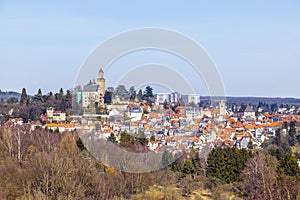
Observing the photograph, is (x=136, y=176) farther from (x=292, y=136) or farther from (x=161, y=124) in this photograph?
(x=292, y=136)

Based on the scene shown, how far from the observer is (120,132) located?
18.5 m

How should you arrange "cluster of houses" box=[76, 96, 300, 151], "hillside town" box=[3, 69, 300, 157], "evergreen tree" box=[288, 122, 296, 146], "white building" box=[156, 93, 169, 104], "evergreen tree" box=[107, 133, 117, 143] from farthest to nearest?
"evergreen tree" box=[288, 122, 296, 146] → "white building" box=[156, 93, 169, 104] → "cluster of houses" box=[76, 96, 300, 151] → "hillside town" box=[3, 69, 300, 157] → "evergreen tree" box=[107, 133, 117, 143]

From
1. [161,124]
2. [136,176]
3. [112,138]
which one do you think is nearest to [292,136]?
[161,124]

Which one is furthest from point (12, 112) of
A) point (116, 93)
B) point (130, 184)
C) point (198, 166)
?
point (130, 184)

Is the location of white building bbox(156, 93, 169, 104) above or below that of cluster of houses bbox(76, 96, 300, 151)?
above

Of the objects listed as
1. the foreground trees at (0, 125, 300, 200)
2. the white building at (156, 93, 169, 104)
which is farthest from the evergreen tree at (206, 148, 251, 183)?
the white building at (156, 93, 169, 104)

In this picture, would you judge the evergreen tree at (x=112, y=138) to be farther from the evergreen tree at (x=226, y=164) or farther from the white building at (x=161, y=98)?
the evergreen tree at (x=226, y=164)

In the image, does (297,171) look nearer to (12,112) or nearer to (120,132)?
(120,132)

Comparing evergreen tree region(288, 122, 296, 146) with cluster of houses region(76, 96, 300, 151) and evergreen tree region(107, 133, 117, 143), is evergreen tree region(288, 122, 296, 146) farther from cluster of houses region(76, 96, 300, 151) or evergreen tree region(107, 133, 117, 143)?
evergreen tree region(107, 133, 117, 143)

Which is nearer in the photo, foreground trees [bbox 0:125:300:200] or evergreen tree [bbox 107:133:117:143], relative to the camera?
foreground trees [bbox 0:125:300:200]

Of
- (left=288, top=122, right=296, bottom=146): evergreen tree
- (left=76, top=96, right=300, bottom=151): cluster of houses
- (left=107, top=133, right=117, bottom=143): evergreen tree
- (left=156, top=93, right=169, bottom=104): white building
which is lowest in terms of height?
(left=288, top=122, right=296, bottom=146): evergreen tree

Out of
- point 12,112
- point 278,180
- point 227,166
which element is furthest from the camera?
point 12,112

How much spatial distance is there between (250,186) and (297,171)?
148cm

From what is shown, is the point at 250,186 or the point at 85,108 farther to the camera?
the point at 85,108
